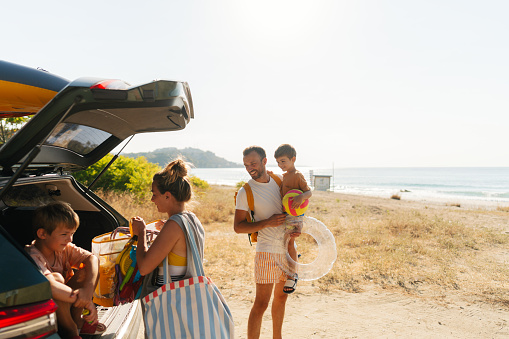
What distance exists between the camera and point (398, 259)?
6.61 metres

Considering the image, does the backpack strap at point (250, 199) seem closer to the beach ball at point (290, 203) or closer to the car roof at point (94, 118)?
the beach ball at point (290, 203)

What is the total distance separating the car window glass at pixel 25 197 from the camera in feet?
9.64

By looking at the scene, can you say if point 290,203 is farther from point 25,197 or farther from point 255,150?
point 25,197

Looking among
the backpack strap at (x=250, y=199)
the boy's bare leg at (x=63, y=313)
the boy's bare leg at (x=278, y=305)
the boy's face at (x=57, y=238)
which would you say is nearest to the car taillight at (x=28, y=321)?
the boy's bare leg at (x=63, y=313)

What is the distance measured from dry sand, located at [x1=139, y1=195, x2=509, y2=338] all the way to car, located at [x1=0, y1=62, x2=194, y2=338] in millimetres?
2043

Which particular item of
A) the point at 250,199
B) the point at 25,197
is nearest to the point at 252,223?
the point at 250,199

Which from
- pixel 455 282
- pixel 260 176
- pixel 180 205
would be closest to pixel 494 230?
pixel 455 282

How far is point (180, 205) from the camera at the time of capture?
7.29ft

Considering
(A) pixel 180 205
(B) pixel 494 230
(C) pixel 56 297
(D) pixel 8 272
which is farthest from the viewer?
(B) pixel 494 230

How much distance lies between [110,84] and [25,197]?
1.94 meters

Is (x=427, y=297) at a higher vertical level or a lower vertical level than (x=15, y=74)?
lower

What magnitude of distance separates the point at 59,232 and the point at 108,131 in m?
1.05

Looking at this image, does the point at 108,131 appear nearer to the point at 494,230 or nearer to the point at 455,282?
the point at 455,282

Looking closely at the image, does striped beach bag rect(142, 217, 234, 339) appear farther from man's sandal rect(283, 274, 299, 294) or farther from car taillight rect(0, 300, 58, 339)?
man's sandal rect(283, 274, 299, 294)
